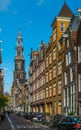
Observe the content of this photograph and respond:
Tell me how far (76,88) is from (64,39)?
13.2 metres

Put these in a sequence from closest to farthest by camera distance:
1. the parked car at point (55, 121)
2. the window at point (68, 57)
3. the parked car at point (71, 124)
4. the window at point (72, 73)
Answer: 1. the parked car at point (71, 124)
2. the parked car at point (55, 121)
3. the window at point (72, 73)
4. the window at point (68, 57)

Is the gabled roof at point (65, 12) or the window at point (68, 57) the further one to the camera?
the gabled roof at point (65, 12)

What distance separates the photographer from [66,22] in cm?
7162

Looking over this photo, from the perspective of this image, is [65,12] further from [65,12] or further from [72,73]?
[72,73]

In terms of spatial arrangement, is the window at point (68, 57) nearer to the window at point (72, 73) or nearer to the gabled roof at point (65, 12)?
the window at point (72, 73)

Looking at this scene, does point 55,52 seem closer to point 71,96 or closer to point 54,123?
point 71,96

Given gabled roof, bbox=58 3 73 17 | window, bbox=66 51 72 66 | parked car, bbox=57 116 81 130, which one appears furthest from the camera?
gabled roof, bbox=58 3 73 17

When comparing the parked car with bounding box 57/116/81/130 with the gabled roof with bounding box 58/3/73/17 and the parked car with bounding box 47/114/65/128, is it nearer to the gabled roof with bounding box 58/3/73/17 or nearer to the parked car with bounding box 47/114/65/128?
the parked car with bounding box 47/114/65/128

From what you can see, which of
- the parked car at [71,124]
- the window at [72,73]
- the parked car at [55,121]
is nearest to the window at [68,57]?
the window at [72,73]

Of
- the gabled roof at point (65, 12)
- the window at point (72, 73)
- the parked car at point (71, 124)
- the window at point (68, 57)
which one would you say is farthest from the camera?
the gabled roof at point (65, 12)

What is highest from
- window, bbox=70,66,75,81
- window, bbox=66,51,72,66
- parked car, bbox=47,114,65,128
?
window, bbox=66,51,72,66

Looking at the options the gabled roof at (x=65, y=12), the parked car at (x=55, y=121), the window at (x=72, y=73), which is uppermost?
the gabled roof at (x=65, y=12)

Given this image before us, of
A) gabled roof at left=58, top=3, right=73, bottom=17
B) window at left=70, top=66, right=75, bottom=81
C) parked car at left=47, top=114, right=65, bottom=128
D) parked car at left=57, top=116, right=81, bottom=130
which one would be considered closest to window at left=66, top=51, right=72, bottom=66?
window at left=70, top=66, right=75, bottom=81

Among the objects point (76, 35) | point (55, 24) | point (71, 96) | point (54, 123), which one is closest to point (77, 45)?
point (76, 35)
